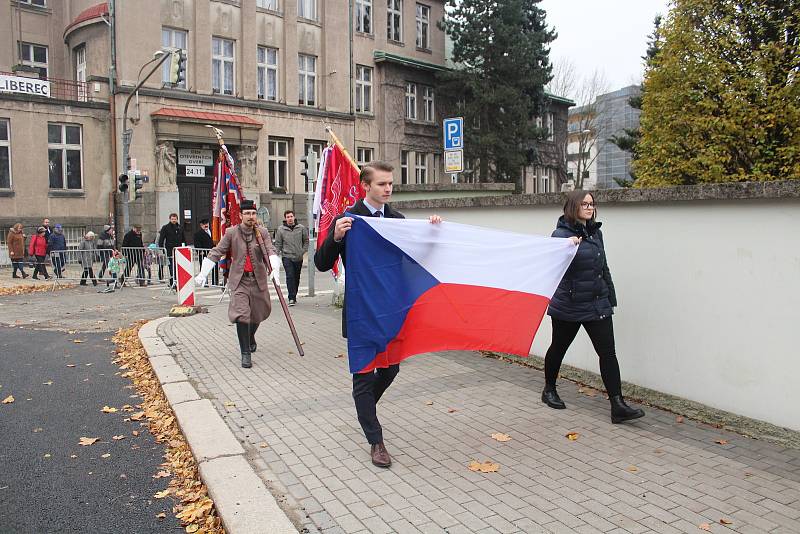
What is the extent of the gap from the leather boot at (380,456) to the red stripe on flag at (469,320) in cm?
62

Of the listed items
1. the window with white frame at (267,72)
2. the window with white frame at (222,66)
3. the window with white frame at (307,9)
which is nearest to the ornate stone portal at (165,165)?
the window with white frame at (222,66)

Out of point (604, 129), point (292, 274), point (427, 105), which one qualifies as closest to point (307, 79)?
point (427, 105)

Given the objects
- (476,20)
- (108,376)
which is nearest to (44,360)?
(108,376)

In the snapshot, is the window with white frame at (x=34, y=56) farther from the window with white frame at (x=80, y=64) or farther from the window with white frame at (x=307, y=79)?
the window with white frame at (x=307, y=79)

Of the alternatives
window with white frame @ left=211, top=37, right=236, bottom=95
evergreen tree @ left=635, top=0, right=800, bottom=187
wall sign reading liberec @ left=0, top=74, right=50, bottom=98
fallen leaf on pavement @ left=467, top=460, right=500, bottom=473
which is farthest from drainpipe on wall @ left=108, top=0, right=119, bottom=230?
fallen leaf on pavement @ left=467, top=460, right=500, bottom=473

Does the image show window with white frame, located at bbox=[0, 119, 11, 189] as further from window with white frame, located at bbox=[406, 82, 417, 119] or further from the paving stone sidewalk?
the paving stone sidewalk

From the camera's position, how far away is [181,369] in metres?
7.67

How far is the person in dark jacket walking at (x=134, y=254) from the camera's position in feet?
61.1

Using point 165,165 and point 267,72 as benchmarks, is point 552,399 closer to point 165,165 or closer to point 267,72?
point 165,165

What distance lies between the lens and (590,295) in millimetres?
5496

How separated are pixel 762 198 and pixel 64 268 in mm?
18814

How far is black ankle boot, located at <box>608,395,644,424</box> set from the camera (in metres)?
5.37

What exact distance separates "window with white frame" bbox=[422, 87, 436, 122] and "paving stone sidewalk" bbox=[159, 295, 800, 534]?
32.1 m

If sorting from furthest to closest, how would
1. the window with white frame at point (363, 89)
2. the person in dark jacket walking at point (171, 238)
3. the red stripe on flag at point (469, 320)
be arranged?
the window with white frame at point (363, 89)
the person in dark jacket walking at point (171, 238)
the red stripe on flag at point (469, 320)
